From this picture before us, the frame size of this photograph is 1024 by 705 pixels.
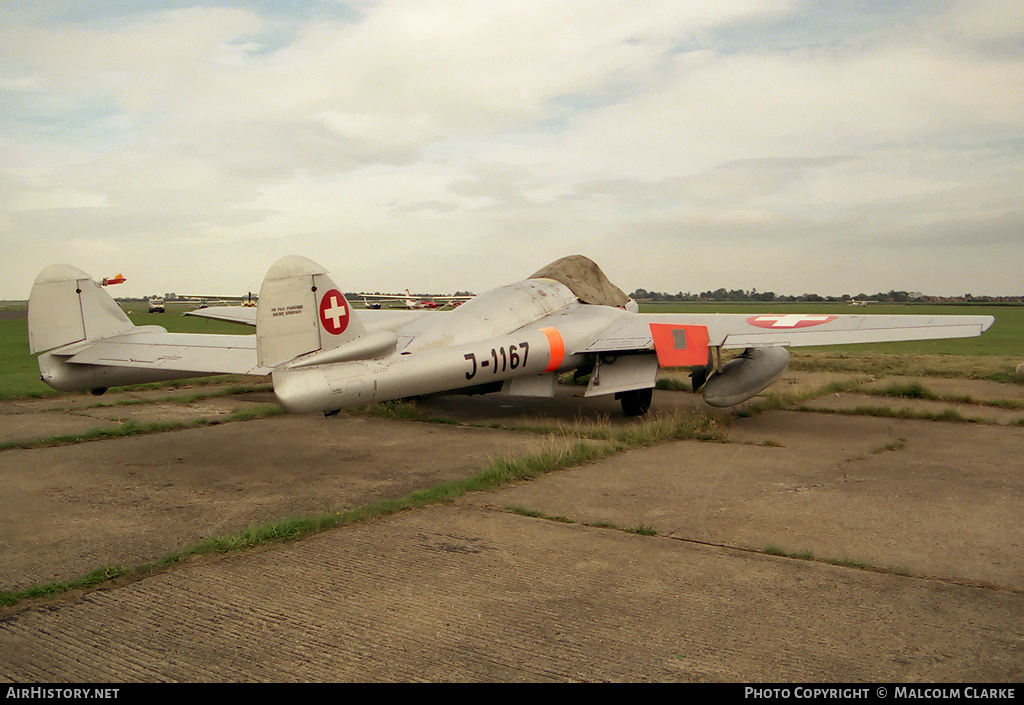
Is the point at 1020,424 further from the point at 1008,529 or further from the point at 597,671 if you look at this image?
the point at 597,671

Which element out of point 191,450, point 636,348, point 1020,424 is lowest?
point 1020,424

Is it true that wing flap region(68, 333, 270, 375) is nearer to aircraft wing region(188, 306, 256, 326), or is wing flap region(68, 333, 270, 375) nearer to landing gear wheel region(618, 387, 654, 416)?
aircraft wing region(188, 306, 256, 326)

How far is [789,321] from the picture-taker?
39.2ft

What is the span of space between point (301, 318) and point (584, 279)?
280 inches

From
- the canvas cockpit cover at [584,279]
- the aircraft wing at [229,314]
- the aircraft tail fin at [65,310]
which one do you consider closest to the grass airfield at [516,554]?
the aircraft tail fin at [65,310]

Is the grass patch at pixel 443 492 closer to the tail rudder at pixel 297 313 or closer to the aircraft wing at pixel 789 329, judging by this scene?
the aircraft wing at pixel 789 329

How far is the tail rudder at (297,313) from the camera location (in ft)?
26.4

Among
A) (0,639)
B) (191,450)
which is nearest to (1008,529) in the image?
(0,639)

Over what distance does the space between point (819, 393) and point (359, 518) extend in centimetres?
1190

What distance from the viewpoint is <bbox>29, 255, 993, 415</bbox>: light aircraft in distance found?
8211 millimetres

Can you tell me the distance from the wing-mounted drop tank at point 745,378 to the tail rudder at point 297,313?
6506 mm

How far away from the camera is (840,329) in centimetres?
1140

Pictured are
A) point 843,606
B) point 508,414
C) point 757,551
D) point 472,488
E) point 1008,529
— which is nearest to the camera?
point 843,606

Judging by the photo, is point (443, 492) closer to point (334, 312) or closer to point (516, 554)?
point (516, 554)
